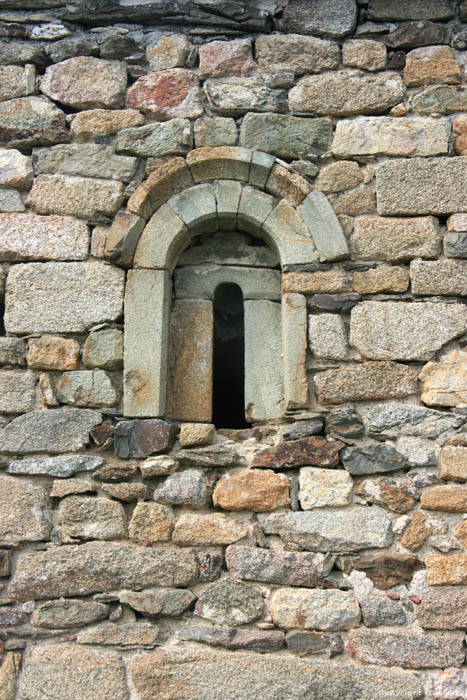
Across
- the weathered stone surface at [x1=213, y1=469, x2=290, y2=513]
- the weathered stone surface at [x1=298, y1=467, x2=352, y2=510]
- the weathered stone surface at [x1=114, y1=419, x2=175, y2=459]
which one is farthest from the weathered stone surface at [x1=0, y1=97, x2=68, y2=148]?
the weathered stone surface at [x1=298, y1=467, x2=352, y2=510]

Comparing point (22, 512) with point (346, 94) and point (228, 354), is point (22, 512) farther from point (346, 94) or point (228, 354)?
point (346, 94)

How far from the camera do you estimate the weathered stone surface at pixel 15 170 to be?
3764mm

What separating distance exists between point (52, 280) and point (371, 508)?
197 centimetres

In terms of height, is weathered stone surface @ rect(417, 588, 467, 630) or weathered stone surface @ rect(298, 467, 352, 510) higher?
weathered stone surface @ rect(298, 467, 352, 510)

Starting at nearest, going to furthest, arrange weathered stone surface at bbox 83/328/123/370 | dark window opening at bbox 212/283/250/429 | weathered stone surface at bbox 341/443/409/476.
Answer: weathered stone surface at bbox 341/443/409/476 → weathered stone surface at bbox 83/328/123/370 → dark window opening at bbox 212/283/250/429

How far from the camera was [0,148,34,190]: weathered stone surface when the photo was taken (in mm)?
3764

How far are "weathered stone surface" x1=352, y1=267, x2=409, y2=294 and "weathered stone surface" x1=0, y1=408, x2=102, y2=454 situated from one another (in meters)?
1.48

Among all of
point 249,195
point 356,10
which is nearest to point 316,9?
point 356,10

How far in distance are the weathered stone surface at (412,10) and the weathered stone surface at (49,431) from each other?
8.98 feet

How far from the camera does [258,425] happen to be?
142 inches

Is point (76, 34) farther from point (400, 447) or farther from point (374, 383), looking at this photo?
point (400, 447)

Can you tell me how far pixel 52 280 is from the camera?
361cm

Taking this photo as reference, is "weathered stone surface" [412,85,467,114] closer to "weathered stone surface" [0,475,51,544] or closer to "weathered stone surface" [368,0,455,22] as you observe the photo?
"weathered stone surface" [368,0,455,22]

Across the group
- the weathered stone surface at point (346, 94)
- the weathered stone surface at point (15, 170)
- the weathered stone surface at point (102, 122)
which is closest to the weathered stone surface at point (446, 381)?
the weathered stone surface at point (346, 94)
